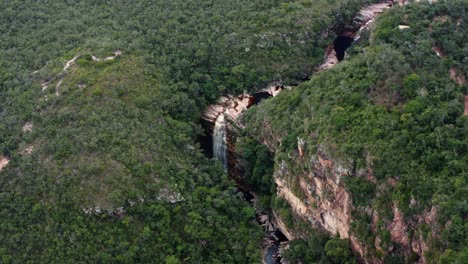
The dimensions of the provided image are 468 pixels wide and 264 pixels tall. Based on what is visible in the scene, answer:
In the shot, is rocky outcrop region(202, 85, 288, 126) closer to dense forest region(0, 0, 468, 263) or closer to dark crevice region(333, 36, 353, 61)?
dense forest region(0, 0, 468, 263)

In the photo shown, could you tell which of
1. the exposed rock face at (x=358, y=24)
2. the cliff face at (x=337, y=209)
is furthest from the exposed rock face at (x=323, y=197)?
the exposed rock face at (x=358, y=24)

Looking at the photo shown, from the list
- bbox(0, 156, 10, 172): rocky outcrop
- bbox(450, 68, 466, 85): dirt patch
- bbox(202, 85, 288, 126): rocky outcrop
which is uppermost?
bbox(450, 68, 466, 85): dirt patch

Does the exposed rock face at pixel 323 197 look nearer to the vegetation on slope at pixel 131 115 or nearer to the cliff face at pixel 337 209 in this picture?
the cliff face at pixel 337 209

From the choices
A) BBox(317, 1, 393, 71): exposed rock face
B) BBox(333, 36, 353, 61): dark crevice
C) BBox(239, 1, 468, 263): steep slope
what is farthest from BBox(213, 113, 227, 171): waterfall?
BBox(333, 36, 353, 61): dark crevice

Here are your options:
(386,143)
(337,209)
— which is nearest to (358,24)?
(386,143)

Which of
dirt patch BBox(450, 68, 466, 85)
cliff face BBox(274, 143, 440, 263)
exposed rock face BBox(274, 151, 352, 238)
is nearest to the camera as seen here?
cliff face BBox(274, 143, 440, 263)
